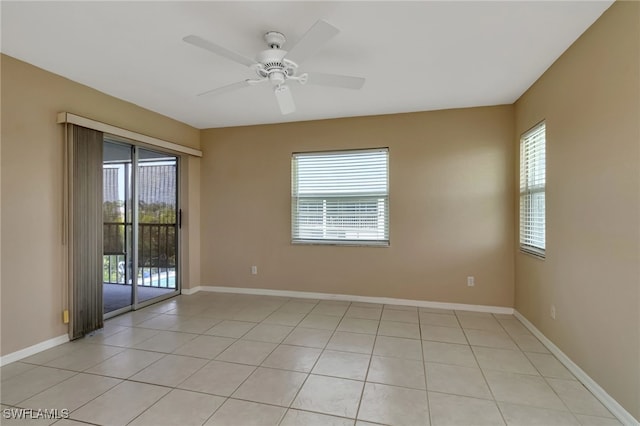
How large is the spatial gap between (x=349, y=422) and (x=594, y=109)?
258cm

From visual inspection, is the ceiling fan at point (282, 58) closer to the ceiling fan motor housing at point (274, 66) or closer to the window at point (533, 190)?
the ceiling fan motor housing at point (274, 66)

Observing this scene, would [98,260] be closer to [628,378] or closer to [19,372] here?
[19,372]

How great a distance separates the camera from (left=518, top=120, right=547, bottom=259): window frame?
2.86 meters

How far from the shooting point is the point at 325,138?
14.0ft

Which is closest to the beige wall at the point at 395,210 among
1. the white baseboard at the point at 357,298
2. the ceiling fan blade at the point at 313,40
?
the white baseboard at the point at 357,298

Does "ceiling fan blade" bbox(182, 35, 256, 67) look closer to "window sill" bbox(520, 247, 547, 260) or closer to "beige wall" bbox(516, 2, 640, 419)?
"beige wall" bbox(516, 2, 640, 419)

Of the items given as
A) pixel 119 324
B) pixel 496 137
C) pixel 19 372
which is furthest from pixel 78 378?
pixel 496 137

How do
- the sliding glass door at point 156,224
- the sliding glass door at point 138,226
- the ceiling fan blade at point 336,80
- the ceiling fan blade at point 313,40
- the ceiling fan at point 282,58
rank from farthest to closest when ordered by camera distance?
1. the sliding glass door at point 156,224
2. the sliding glass door at point 138,226
3. the ceiling fan blade at point 336,80
4. the ceiling fan at point 282,58
5. the ceiling fan blade at point 313,40

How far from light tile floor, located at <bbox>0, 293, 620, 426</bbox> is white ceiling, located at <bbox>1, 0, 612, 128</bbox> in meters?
2.50

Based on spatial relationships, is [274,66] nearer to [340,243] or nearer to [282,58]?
[282,58]

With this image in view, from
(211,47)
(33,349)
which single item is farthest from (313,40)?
(33,349)

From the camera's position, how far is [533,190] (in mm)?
3109

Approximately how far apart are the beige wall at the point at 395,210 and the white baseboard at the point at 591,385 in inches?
39.3

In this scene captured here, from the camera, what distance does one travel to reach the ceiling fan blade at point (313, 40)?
165cm
